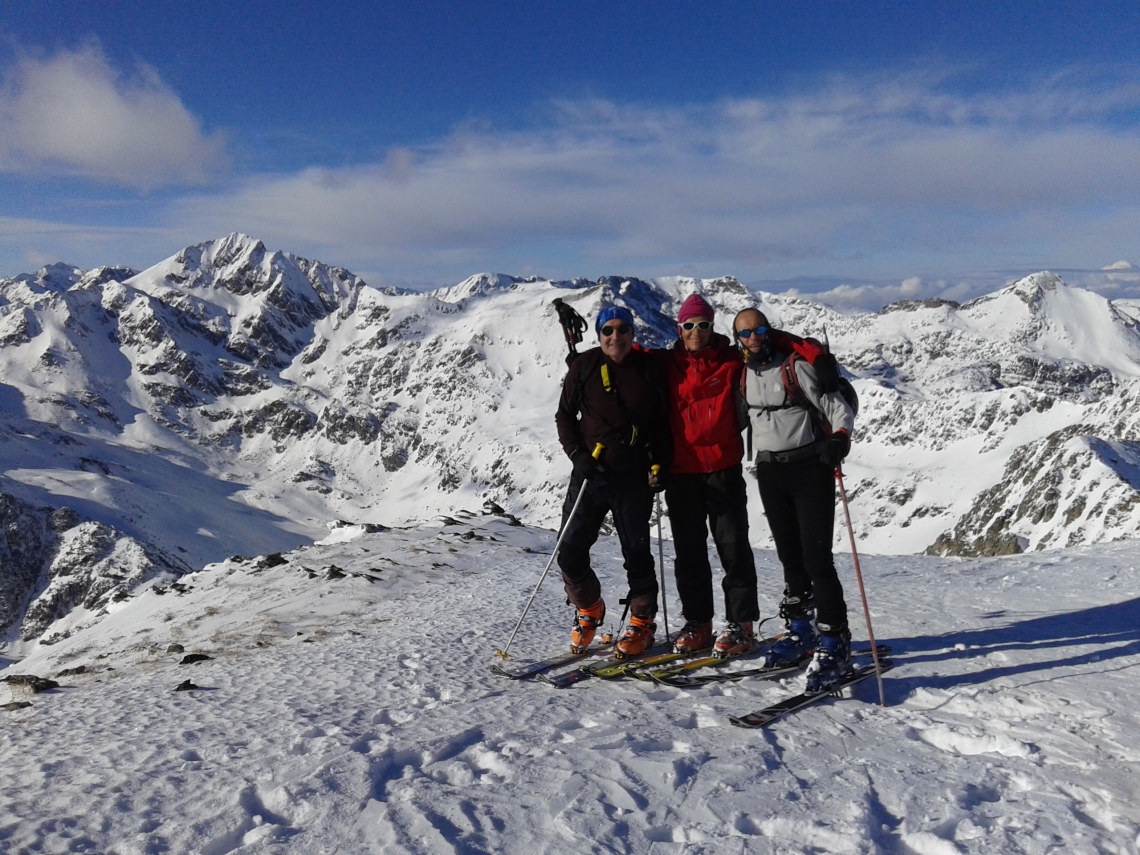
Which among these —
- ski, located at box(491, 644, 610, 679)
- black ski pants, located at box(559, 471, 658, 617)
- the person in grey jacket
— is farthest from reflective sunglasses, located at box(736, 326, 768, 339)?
ski, located at box(491, 644, 610, 679)

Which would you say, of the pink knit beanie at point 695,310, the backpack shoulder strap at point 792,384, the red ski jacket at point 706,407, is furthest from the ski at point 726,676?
the pink knit beanie at point 695,310

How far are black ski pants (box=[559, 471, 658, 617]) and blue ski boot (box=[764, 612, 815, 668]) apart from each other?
140 centimetres

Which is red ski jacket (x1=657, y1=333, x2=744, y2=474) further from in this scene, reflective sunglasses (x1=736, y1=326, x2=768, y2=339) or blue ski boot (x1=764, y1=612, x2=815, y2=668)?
blue ski boot (x1=764, y1=612, x2=815, y2=668)

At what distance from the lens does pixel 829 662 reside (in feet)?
22.3

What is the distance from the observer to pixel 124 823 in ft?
14.4

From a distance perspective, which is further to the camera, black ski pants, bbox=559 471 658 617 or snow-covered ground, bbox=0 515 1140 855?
black ski pants, bbox=559 471 658 617

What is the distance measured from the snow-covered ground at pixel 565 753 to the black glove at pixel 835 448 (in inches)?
85.3

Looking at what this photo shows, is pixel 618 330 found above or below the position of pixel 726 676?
above

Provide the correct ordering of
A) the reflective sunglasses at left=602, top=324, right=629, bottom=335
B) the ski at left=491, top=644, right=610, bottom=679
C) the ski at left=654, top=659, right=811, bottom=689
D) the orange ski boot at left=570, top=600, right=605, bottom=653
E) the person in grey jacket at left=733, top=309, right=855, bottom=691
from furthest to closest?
the orange ski boot at left=570, top=600, right=605, bottom=653 < the ski at left=491, top=644, right=610, bottom=679 < the reflective sunglasses at left=602, top=324, right=629, bottom=335 < the ski at left=654, top=659, right=811, bottom=689 < the person in grey jacket at left=733, top=309, right=855, bottom=691

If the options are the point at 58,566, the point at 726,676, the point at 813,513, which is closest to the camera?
the point at 813,513

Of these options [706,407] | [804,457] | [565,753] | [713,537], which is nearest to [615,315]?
[706,407]

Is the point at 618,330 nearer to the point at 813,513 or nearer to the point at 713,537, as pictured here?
the point at 713,537

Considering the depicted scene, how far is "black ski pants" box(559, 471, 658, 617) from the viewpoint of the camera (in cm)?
782

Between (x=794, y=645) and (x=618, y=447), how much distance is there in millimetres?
2690
